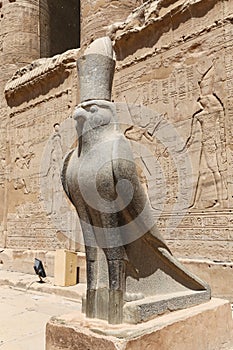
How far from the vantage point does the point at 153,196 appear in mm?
6234

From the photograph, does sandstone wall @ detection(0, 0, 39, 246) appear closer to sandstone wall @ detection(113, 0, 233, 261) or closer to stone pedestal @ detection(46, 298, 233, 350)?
sandstone wall @ detection(113, 0, 233, 261)

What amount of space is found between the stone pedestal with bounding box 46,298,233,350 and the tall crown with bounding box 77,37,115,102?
5.13ft

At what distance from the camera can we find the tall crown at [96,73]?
2.86 metres

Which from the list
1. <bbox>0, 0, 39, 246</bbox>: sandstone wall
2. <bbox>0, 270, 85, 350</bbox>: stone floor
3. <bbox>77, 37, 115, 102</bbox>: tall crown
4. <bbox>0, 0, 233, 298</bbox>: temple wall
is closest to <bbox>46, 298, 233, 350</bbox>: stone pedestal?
<bbox>0, 270, 85, 350</bbox>: stone floor

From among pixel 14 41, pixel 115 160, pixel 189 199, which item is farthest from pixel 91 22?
pixel 115 160

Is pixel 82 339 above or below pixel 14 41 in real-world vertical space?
below

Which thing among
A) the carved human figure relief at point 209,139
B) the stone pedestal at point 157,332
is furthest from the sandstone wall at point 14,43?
the stone pedestal at point 157,332

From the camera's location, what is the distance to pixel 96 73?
2861 mm

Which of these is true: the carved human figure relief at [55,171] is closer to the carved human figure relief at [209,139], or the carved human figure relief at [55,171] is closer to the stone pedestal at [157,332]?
the carved human figure relief at [209,139]

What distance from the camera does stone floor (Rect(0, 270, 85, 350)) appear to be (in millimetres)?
3795

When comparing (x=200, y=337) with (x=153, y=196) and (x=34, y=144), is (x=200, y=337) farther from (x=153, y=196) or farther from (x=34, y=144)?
(x=34, y=144)

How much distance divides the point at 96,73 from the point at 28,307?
3692mm

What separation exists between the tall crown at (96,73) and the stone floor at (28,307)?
2.21 metres

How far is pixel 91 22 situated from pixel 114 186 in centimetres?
633
